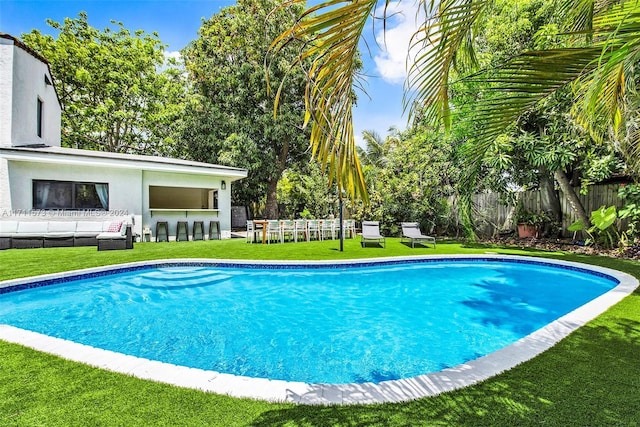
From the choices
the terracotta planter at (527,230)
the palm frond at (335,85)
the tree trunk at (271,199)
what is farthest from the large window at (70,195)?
the terracotta planter at (527,230)

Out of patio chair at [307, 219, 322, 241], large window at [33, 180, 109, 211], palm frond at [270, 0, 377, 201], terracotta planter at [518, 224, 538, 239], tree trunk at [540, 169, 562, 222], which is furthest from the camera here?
patio chair at [307, 219, 322, 241]

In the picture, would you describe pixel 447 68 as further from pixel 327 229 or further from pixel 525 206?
pixel 525 206

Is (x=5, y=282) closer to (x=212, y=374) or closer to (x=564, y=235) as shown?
(x=212, y=374)

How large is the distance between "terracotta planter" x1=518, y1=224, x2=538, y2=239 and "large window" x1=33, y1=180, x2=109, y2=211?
668 inches

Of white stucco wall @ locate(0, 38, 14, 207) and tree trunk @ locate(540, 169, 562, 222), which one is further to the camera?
tree trunk @ locate(540, 169, 562, 222)

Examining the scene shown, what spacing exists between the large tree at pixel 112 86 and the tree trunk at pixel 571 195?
2199cm

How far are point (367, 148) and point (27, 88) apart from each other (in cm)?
1984

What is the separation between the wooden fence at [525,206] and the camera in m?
11.3

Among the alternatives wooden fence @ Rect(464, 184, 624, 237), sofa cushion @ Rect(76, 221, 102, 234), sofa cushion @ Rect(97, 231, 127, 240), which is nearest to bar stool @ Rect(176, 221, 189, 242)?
sofa cushion @ Rect(76, 221, 102, 234)

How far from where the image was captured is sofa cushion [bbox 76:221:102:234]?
11695 mm

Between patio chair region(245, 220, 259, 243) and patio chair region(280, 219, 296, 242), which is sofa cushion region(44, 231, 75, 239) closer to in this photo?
patio chair region(245, 220, 259, 243)

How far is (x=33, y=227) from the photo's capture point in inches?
429

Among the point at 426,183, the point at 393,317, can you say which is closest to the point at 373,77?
the point at 393,317

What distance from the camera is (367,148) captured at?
25078mm
